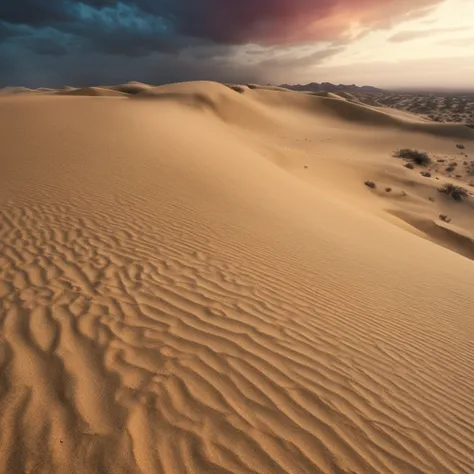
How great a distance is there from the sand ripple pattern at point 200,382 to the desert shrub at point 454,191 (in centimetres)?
1482

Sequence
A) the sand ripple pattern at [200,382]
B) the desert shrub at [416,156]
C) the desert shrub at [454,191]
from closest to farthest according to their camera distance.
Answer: the sand ripple pattern at [200,382]
the desert shrub at [454,191]
the desert shrub at [416,156]

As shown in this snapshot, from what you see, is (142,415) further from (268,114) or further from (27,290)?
(268,114)

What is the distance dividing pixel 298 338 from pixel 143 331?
1.63m

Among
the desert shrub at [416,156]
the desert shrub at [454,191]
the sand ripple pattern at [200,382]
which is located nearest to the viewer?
the sand ripple pattern at [200,382]

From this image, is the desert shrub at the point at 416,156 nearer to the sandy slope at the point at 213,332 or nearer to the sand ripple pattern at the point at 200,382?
the sandy slope at the point at 213,332

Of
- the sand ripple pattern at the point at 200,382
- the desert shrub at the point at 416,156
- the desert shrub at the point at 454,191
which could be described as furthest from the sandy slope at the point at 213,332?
the desert shrub at the point at 416,156

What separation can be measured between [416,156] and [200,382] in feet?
83.5

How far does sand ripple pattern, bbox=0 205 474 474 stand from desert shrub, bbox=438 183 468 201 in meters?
14.8

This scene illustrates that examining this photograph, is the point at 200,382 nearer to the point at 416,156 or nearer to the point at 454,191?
the point at 454,191

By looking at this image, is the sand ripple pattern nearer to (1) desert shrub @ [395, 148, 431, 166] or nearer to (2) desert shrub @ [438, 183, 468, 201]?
(2) desert shrub @ [438, 183, 468, 201]

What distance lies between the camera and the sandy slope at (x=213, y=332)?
253cm

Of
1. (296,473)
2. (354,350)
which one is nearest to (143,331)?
(296,473)

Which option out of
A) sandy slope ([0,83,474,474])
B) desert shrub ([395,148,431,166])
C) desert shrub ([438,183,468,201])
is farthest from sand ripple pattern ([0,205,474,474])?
desert shrub ([395,148,431,166])

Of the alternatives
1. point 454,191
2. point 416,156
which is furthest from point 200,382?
point 416,156
